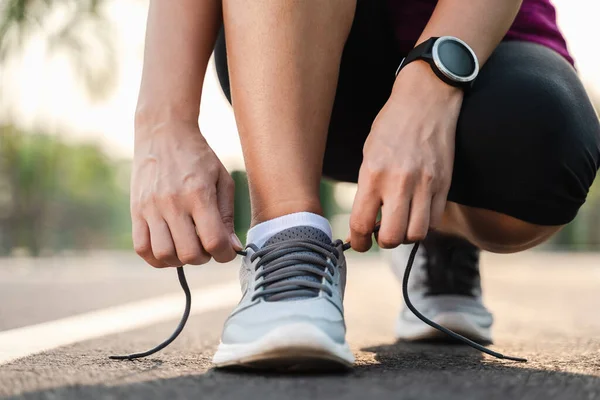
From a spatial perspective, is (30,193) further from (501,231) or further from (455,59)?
(455,59)

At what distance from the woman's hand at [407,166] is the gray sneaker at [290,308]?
0.19 ft

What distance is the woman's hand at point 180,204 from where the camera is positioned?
0.94 metres

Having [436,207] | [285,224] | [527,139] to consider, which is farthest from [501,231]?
[285,224]

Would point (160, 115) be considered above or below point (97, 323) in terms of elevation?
above

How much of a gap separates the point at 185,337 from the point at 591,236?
54.5 ft

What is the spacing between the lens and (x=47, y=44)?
900cm

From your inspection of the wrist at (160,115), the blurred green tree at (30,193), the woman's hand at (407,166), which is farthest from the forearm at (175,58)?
the blurred green tree at (30,193)

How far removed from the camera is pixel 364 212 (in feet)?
3.07

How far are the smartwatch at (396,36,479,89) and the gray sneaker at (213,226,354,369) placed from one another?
10.4 inches

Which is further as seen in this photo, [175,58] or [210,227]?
[175,58]

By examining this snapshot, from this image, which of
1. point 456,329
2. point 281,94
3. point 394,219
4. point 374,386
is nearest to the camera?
point 374,386

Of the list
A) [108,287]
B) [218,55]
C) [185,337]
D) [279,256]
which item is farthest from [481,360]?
[108,287]

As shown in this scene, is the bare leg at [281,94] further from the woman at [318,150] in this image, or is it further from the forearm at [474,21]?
the forearm at [474,21]

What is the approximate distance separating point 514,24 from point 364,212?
53cm
